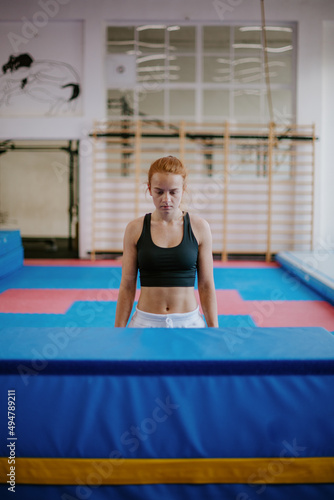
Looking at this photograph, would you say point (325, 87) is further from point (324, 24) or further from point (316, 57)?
point (324, 24)

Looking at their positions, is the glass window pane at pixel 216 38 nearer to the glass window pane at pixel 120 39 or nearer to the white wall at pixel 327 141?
the glass window pane at pixel 120 39

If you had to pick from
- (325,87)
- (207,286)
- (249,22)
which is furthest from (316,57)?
(207,286)

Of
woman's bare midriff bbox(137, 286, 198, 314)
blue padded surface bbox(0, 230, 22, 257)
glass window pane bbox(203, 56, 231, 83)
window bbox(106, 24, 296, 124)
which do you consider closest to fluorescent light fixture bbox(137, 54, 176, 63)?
window bbox(106, 24, 296, 124)

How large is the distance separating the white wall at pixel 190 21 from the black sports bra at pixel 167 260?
5.64 m

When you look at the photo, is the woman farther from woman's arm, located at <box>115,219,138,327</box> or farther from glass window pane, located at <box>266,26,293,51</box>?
glass window pane, located at <box>266,26,293,51</box>

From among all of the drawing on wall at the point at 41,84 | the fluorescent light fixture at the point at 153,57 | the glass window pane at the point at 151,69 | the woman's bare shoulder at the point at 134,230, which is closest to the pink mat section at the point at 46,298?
the woman's bare shoulder at the point at 134,230

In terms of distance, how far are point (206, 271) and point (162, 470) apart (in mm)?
832

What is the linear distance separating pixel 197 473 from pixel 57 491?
1.52ft

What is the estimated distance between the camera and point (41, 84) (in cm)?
723

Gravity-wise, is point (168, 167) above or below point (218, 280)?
above

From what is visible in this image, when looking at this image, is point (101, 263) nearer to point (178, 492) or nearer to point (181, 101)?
point (181, 101)

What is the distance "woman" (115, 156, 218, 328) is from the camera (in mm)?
1824

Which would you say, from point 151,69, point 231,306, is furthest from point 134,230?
point 151,69

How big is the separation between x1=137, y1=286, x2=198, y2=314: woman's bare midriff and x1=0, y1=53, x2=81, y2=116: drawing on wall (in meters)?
6.13
